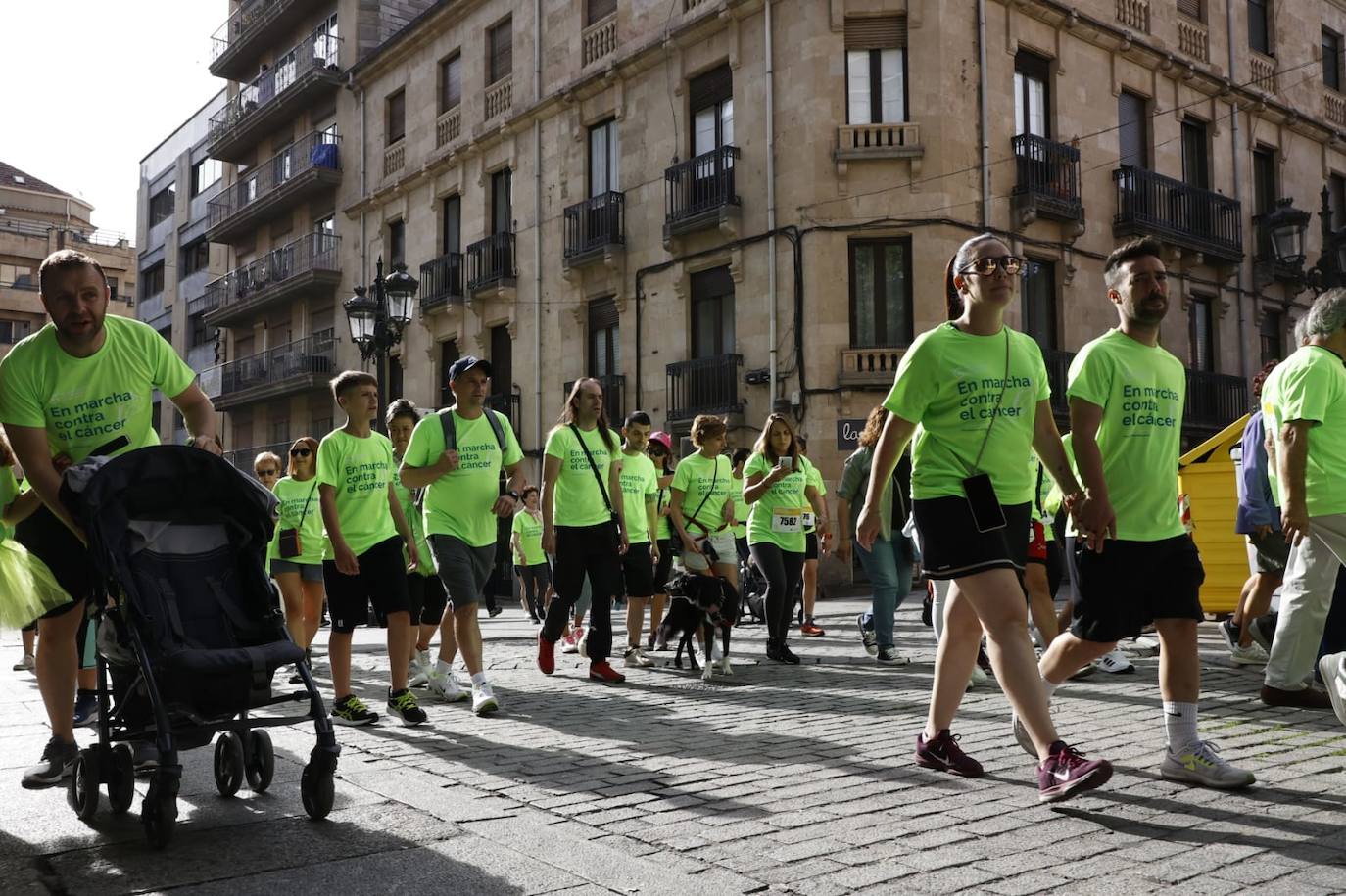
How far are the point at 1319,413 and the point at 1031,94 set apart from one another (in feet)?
54.4

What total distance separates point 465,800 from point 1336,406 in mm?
4053

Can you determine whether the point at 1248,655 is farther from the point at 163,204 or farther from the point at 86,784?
the point at 163,204

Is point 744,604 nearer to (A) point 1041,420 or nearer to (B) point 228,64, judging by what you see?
(A) point 1041,420

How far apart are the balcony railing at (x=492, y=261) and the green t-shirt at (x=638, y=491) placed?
16304 mm

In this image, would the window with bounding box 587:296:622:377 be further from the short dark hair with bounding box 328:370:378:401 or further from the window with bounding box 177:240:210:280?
the window with bounding box 177:240:210:280

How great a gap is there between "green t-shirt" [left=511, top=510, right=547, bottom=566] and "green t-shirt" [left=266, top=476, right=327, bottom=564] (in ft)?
15.4

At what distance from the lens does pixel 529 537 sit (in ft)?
45.3

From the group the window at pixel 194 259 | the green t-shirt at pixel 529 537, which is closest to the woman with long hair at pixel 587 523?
the green t-shirt at pixel 529 537

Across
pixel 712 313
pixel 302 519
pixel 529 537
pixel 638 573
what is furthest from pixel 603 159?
pixel 638 573

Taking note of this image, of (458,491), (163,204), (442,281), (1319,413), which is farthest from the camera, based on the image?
(163,204)

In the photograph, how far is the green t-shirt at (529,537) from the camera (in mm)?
13766

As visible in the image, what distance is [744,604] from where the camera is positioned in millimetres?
A: 14383

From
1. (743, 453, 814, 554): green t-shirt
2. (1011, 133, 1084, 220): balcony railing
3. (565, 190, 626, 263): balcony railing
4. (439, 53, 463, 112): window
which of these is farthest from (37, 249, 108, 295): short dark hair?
(439, 53, 463, 112): window

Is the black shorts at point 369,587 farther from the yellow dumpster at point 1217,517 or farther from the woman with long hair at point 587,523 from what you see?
the yellow dumpster at point 1217,517
